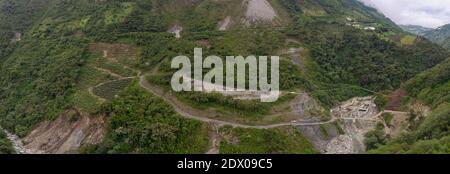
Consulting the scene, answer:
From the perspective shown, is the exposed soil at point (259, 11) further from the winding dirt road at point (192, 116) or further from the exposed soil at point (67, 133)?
the exposed soil at point (67, 133)

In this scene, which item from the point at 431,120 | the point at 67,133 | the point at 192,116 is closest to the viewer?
the point at 431,120

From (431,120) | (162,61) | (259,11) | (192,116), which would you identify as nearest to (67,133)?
(192,116)

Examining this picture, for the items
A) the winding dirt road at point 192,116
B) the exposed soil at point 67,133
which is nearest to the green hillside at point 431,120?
the winding dirt road at point 192,116

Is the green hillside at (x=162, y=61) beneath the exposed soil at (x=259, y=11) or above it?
beneath

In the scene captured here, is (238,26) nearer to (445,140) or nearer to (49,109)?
(49,109)

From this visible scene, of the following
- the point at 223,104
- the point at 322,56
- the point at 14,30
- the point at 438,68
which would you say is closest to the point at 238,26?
the point at 322,56

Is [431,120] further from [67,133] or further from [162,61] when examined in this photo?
[67,133]

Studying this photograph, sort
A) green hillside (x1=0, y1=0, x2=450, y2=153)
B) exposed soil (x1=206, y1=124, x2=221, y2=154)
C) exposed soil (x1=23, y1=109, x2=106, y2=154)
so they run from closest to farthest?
exposed soil (x1=206, y1=124, x2=221, y2=154)
green hillside (x1=0, y1=0, x2=450, y2=153)
exposed soil (x1=23, y1=109, x2=106, y2=154)

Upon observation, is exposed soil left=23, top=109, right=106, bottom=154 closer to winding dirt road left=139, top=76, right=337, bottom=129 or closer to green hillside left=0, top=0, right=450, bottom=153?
green hillside left=0, top=0, right=450, bottom=153

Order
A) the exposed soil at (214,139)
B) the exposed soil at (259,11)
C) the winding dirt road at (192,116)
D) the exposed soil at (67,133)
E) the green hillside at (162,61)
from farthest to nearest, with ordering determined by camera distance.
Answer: the exposed soil at (259,11) < the exposed soil at (67,133) < the green hillside at (162,61) < the winding dirt road at (192,116) < the exposed soil at (214,139)

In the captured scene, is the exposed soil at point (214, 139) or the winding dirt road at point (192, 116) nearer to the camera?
the exposed soil at point (214, 139)

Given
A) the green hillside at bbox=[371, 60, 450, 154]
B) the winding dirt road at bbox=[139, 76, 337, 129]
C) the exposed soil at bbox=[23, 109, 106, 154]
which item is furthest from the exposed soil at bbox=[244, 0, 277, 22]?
the exposed soil at bbox=[23, 109, 106, 154]
